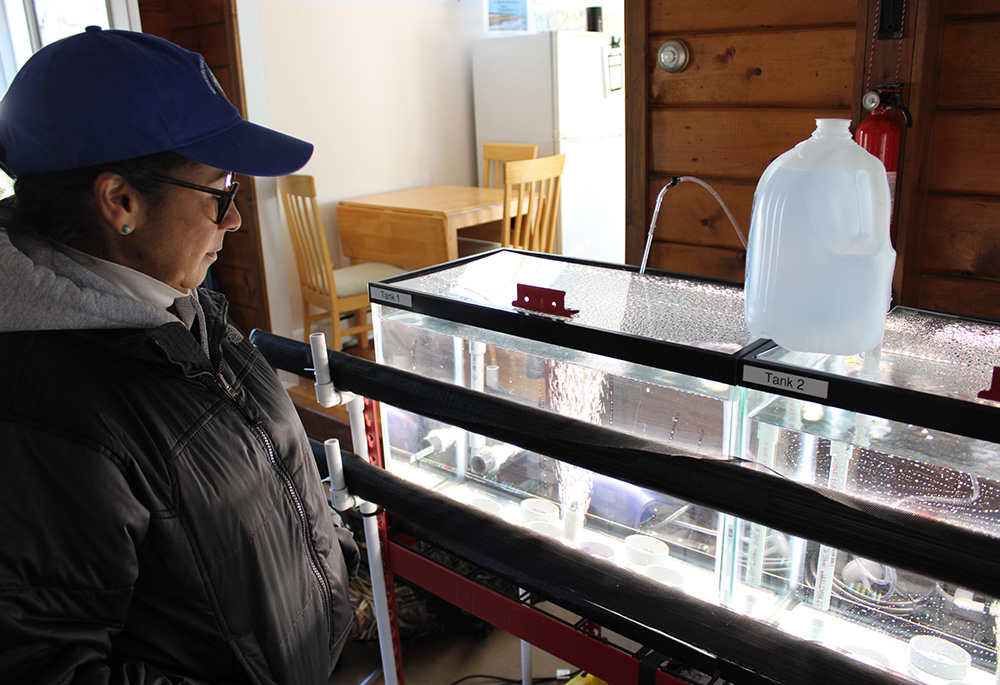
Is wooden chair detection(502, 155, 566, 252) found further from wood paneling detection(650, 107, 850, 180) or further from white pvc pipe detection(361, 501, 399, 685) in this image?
white pvc pipe detection(361, 501, 399, 685)

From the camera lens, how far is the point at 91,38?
35.0 inches

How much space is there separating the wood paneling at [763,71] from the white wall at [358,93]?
2.36m

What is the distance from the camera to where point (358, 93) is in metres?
4.78

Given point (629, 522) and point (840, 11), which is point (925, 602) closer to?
point (629, 522)

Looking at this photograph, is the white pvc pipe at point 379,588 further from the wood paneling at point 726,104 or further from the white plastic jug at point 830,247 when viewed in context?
the wood paneling at point 726,104

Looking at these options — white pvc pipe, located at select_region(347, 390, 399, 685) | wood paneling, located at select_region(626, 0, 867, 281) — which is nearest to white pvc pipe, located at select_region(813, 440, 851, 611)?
white pvc pipe, located at select_region(347, 390, 399, 685)

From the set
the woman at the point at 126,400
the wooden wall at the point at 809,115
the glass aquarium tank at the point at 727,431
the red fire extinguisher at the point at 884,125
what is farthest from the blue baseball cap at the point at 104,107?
the wooden wall at the point at 809,115

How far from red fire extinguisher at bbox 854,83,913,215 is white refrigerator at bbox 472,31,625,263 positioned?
8.91 feet

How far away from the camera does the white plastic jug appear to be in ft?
3.87

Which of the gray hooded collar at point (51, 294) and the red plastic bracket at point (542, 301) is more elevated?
the gray hooded collar at point (51, 294)

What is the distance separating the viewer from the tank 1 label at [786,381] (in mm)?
1054

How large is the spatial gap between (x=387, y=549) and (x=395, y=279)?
1.87ft

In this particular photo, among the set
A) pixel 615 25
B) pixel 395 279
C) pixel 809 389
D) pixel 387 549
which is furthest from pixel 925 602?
pixel 615 25

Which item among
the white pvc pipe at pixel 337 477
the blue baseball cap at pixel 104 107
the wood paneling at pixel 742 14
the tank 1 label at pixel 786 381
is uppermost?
the wood paneling at pixel 742 14
